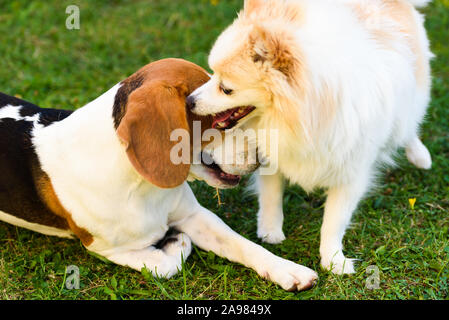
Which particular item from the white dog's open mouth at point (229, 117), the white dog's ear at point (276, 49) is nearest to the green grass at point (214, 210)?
the white dog's open mouth at point (229, 117)

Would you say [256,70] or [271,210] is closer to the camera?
[256,70]

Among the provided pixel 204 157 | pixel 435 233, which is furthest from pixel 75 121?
pixel 435 233

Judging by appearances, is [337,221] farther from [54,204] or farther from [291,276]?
[54,204]

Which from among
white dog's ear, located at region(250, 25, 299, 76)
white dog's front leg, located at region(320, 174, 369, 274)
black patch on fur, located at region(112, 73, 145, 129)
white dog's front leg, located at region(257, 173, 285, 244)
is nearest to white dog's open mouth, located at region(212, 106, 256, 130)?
white dog's ear, located at region(250, 25, 299, 76)

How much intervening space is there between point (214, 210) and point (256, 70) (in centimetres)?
147

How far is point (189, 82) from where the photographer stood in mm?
2777

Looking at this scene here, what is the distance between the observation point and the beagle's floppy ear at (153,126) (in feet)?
8.38

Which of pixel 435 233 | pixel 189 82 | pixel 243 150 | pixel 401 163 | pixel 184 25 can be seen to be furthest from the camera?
pixel 184 25

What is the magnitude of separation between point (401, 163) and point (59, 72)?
348 centimetres

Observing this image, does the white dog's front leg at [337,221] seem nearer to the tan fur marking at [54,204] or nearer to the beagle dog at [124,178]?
the beagle dog at [124,178]

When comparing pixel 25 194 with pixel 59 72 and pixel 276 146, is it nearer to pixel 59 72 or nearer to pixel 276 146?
pixel 276 146

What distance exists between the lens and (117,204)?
2895 millimetres

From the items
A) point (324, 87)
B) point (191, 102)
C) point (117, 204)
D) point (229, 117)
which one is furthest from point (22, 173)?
point (324, 87)

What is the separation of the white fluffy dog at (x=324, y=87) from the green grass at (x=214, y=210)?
0.30 metres
